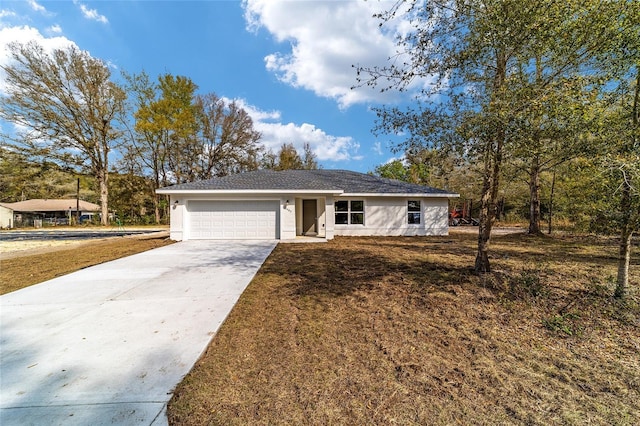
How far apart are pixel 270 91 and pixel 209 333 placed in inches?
784

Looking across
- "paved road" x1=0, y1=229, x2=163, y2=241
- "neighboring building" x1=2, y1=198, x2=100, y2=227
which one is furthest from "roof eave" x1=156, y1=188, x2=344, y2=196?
"neighboring building" x1=2, y1=198, x2=100, y2=227

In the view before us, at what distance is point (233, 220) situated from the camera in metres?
12.8

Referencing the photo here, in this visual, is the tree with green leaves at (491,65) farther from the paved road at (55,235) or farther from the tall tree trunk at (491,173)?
the paved road at (55,235)

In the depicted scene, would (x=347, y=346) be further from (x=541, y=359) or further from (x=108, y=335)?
(x=108, y=335)

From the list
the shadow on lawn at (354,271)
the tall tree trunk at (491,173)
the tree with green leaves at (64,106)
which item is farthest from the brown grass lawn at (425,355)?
the tree with green leaves at (64,106)

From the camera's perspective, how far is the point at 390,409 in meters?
2.19

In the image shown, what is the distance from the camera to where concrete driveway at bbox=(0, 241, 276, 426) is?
2213 mm

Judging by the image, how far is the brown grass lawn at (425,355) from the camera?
218cm

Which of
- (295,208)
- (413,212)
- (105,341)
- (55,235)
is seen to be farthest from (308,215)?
(55,235)

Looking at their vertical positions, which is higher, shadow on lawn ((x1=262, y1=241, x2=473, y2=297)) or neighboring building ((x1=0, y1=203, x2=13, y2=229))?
neighboring building ((x1=0, y1=203, x2=13, y2=229))

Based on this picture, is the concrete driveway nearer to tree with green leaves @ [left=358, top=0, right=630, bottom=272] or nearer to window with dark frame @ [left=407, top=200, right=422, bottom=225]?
tree with green leaves @ [left=358, top=0, right=630, bottom=272]

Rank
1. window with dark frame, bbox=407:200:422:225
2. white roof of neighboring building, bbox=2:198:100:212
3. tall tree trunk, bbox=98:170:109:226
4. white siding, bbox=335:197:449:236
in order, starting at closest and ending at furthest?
white siding, bbox=335:197:449:236
window with dark frame, bbox=407:200:422:225
tall tree trunk, bbox=98:170:109:226
white roof of neighboring building, bbox=2:198:100:212

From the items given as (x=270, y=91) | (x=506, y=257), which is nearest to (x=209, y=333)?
(x=506, y=257)

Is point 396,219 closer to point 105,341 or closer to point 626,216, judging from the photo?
point 626,216
